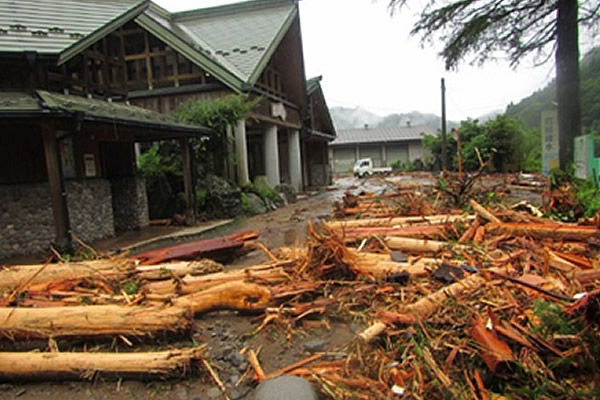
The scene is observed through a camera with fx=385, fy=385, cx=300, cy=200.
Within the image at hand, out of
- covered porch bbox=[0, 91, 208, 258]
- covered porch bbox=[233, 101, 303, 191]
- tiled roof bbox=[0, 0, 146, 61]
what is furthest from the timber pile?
covered porch bbox=[233, 101, 303, 191]

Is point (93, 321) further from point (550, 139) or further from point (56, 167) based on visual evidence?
point (550, 139)

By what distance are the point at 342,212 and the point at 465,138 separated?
88.4 feet

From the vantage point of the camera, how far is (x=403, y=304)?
3.95 metres

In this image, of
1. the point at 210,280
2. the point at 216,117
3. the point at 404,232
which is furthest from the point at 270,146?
the point at 210,280

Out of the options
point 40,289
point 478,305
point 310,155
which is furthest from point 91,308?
point 310,155

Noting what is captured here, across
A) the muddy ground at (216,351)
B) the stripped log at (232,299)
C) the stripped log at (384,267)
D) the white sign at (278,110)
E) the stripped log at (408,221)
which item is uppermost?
the white sign at (278,110)

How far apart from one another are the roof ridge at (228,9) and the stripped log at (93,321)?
21320mm

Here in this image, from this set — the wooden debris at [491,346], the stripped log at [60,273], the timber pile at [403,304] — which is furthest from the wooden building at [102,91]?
the wooden debris at [491,346]

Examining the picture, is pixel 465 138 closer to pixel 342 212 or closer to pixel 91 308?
pixel 342 212

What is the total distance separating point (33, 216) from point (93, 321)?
5.94 m

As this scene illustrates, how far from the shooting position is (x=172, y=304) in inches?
160

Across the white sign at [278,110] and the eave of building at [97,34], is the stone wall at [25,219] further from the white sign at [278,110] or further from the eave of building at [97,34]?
the white sign at [278,110]

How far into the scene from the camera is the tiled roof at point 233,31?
49.3 feet

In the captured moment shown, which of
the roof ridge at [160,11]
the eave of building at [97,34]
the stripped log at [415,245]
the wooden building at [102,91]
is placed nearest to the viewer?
the stripped log at [415,245]
